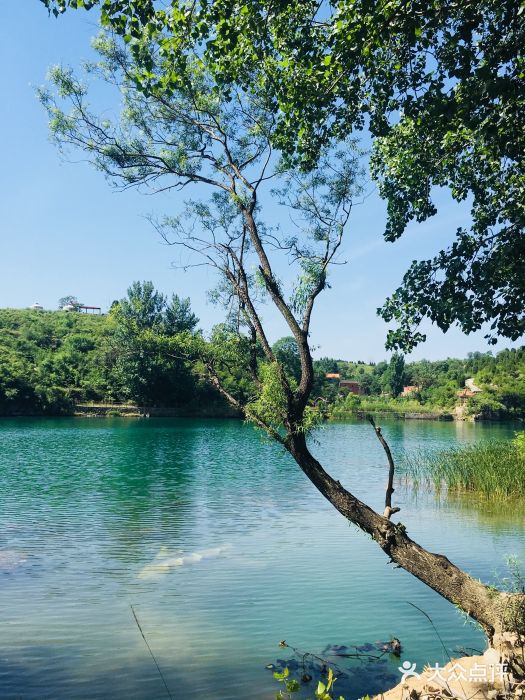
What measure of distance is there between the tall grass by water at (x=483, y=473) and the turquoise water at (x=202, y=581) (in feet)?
3.39

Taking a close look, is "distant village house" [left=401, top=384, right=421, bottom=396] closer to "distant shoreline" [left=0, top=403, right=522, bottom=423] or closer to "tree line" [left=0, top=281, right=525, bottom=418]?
"tree line" [left=0, top=281, right=525, bottom=418]

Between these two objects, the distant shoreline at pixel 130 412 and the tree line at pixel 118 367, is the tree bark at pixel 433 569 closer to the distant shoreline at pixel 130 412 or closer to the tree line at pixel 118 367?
the tree line at pixel 118 367

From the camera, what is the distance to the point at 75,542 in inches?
502

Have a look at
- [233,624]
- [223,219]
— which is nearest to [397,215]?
[223,219]

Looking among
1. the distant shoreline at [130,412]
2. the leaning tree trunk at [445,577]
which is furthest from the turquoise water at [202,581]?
the distant shoreline at [130,412]

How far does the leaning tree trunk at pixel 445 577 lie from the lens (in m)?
5.16

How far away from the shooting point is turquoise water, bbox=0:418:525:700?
7012mm

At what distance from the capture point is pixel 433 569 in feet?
18.6

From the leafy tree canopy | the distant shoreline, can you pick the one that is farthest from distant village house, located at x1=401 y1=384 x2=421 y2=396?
the leafy tree canopy

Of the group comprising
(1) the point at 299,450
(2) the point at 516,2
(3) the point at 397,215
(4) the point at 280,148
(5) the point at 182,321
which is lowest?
(1) the point at 299,450

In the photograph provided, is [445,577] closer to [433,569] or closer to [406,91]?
[433,569]

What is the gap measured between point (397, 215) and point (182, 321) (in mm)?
69260

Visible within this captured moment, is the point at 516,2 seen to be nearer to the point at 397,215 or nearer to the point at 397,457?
the point at 397,215

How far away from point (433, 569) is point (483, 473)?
47.9ft
